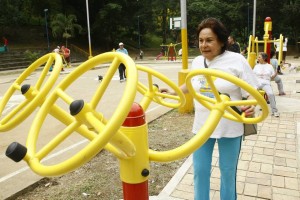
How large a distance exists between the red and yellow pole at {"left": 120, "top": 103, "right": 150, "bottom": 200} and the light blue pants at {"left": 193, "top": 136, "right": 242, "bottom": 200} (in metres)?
1.06

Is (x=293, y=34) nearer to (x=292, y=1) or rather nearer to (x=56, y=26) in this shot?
(x=292, y=1)

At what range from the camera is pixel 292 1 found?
100 feet

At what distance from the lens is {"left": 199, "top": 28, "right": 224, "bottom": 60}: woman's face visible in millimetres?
2250

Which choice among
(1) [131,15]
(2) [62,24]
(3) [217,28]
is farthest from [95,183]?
(1) [131,15]

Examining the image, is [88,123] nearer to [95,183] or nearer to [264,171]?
[95,183]

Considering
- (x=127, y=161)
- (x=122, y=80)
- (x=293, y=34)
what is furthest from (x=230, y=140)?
(x=293, y=34)

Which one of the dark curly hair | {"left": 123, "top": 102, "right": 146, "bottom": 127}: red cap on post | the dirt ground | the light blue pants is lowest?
the dirt ground

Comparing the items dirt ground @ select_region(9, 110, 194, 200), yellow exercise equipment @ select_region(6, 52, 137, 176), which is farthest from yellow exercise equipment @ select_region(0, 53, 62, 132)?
dirt ground @ select_region(9, 110, 194, 200)

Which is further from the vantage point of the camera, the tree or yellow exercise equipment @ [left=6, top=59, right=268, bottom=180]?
the tree

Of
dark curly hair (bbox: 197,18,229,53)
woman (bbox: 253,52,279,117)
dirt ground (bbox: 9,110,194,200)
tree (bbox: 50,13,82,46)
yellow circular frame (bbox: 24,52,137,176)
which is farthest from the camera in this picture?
tree (bbox: 50,13,82,46)

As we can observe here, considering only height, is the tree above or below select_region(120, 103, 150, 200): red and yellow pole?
above

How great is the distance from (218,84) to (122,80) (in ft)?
32.2

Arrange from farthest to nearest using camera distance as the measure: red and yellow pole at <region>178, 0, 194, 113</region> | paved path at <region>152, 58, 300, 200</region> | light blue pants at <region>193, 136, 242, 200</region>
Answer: red and yellow pole at <region>178, 0, 194, 113</region>, paved path at <region>152, 58, 300, 200</region>, light blue pants at <region>193, 136, 242, 200</region>

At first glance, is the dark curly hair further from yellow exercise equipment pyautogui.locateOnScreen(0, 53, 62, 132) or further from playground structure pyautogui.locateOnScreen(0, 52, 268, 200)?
yellow exercise equipment pyautogui.locateOnScreen(0, 53, 62, 132)
